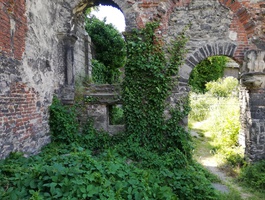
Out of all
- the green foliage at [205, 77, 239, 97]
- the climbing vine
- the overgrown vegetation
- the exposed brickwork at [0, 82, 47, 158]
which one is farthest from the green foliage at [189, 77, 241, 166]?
the exposed brickwork at [0, 82, 47, 158]

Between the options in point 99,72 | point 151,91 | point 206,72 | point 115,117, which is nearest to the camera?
point 151,91

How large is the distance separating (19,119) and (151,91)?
318 cm

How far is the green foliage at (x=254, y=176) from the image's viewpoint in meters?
5.55

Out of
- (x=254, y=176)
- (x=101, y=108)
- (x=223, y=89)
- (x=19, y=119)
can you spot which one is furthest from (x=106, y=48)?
(x=223, y=89)

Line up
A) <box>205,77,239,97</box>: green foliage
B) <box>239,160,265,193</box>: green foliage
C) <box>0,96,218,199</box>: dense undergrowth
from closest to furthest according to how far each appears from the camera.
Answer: <box>0,96,218,199</box>: dense undergrowth → <box>239,160,265,193</box>: green foliage → <box>205,77,239,97</box>: green foliage

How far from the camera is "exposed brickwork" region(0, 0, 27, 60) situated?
4020 mm

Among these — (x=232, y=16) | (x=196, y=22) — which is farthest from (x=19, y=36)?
(x=232, y=16)

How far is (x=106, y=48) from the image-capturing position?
434 inches

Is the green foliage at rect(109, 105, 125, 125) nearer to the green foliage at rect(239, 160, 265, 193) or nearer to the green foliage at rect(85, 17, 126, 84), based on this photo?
the green foliage at rect(85, 17, 126, 84)

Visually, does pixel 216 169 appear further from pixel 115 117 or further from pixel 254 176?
pixel 115 117

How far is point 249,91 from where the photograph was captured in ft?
20.4

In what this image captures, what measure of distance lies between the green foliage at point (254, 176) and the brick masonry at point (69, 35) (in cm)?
36

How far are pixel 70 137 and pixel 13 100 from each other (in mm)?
2013

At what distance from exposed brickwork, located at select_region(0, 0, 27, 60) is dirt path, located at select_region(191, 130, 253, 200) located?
18.0ft
